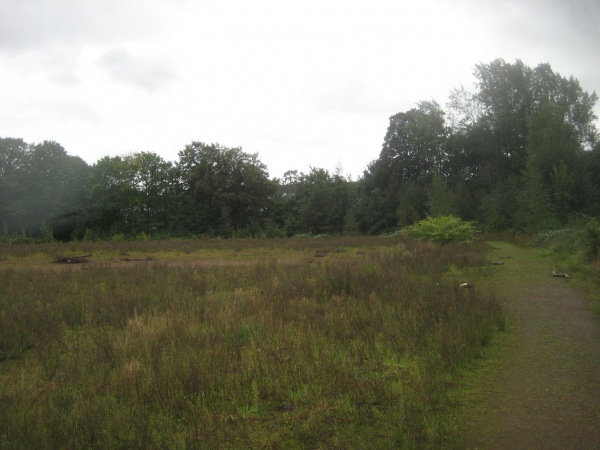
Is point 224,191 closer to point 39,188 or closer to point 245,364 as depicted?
point 39,188

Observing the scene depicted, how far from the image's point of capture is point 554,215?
1247 inches

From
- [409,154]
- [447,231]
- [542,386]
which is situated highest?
[409,154]

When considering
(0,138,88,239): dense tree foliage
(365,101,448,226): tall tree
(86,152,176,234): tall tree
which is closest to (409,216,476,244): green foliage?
(365,101,448,226): tall tree

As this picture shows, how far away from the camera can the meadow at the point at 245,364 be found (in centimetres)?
411

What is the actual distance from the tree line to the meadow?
112 ft

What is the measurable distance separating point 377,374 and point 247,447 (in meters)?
1.96

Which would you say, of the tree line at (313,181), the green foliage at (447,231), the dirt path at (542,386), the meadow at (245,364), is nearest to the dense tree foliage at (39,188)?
the tree line at (313,181)

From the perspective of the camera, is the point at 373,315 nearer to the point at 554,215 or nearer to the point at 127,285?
the point at 127,285

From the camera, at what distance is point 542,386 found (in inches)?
195

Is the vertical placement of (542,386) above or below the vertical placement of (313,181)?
below

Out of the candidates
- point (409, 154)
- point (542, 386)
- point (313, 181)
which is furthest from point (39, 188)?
point (542, 386)

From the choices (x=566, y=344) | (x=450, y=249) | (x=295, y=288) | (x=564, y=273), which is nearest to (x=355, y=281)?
(x=295, y=288)

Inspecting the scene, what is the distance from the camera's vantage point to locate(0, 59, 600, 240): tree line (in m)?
48.6

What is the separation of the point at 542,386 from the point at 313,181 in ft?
193
